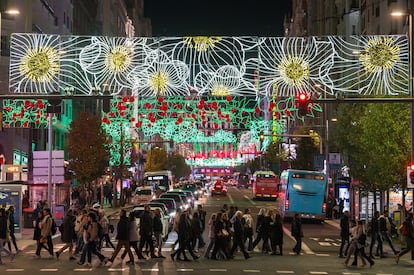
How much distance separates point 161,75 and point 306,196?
13798 mm

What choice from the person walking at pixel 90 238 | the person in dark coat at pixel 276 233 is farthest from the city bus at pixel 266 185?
the person walking at pixel 90 238

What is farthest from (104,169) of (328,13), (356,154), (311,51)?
(328,13)

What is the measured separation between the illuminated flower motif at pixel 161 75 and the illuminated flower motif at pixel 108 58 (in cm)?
47

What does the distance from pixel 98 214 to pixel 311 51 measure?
44.7ft

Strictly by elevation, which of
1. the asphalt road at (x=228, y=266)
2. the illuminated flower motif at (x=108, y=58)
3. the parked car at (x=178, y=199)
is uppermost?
the illuminated flower motif at (x=108, y=58)

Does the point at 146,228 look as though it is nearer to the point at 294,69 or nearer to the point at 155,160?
the point at 294,69

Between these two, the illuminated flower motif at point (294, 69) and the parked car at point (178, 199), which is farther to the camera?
the parked car at point (178, 199)

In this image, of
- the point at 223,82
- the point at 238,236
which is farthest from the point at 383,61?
the point at 238,236

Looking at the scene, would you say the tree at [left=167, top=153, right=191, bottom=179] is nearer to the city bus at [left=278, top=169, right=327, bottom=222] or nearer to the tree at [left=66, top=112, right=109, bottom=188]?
the tree at [left=66, top=112, right=109, bottom=188]

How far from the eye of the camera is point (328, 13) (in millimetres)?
110312

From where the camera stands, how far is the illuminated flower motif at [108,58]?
110ft

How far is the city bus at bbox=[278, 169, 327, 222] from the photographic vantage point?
144ft

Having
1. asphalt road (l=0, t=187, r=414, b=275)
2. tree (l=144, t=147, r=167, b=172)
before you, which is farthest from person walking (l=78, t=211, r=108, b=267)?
tree (l=144, t=147, r=167, b=172)

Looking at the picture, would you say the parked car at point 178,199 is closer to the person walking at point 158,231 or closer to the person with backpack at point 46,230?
the person walking at point 158,231
